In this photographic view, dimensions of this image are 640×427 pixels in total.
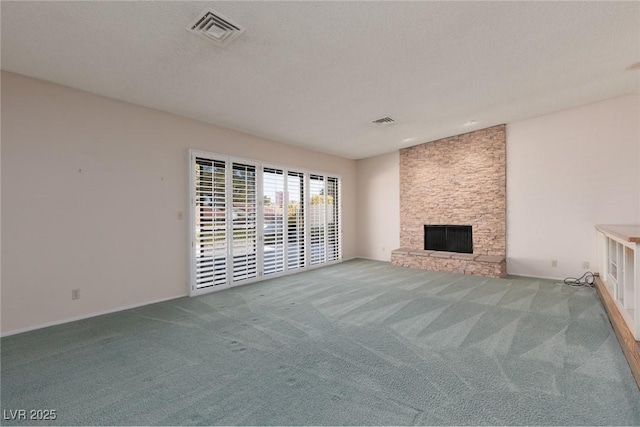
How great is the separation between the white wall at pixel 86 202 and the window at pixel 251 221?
25 centimetres

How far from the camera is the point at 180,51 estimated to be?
272 cm

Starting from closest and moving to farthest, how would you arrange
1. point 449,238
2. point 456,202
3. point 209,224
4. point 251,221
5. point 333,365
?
point 333,365
point 209,224
point 251,221
point 456,202
point 449,238

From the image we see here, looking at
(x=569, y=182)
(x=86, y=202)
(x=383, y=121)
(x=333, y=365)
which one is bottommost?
(x=333, y=365)

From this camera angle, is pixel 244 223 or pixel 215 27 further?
pixel 244 223

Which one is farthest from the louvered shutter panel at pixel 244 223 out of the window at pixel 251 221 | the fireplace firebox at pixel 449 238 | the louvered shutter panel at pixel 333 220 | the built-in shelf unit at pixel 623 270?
the built-in shelf unit at pixel 623 270

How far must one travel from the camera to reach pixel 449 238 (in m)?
6.27

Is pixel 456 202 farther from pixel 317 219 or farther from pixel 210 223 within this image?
pixel 210 223

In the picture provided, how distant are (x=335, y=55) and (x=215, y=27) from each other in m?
1.11

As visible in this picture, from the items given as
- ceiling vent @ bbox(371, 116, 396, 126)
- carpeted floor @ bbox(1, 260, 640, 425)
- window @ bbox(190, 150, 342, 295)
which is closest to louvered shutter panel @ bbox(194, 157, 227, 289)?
window @ bbox(190, 150, 342, 295)

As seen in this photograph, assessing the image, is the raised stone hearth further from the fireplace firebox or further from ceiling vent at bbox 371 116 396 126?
ceiling vent at bbox 371 116 396 126

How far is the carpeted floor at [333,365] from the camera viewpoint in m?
1.78

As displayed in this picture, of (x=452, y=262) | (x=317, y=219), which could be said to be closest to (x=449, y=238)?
(x=452, y=262)

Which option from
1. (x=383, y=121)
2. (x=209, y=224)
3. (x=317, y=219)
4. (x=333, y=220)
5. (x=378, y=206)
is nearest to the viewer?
(x=209, y=224)

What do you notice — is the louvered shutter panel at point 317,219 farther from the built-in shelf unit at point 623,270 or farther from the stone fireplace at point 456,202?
the built-in shelf unit at point 623,270
